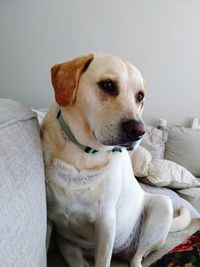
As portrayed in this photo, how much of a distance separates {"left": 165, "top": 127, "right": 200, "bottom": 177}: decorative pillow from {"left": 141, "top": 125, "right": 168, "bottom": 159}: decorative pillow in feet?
0.27

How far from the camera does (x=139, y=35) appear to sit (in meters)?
2.65

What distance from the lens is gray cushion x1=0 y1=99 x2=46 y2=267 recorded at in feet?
1.48

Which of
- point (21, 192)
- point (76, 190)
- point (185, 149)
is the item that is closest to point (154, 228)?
point (76, 190)

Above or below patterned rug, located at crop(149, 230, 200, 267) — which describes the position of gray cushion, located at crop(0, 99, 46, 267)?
above

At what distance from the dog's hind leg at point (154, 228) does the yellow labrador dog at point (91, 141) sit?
200 mm

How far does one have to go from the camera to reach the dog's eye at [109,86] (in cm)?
80

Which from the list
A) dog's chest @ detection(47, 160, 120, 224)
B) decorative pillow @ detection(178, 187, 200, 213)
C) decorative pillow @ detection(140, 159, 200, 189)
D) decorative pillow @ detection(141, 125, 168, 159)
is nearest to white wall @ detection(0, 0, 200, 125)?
decorative pillow @ detection(141, 125, 168, 159)

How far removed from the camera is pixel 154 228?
3.36ft

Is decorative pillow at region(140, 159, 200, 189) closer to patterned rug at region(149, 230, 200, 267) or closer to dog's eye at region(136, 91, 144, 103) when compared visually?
dog's eye at region(136, 91, 144, 103)

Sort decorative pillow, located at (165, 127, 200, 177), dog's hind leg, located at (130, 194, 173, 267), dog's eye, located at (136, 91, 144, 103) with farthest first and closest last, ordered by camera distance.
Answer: decorative pillow, located at (165, 127, 200, 177) < dog's hind leg, located at (130, 194, 173, 267) < dog's eye, located at (136, 91, 144, 103)

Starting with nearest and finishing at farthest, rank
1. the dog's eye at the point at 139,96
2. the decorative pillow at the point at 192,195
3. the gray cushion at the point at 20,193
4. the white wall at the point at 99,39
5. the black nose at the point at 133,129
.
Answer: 1. the gray cushion at the point at 20,193
2. the black nose at the point at 133,129
3. the dog's eye at the point at 139,96
4. the decorative pillow at the point at 192,195
5. the white wall at the point at 99,39

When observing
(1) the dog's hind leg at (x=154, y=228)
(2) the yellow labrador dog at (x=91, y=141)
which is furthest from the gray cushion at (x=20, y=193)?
(1) the dog's hind leg at (x=154, y=228)

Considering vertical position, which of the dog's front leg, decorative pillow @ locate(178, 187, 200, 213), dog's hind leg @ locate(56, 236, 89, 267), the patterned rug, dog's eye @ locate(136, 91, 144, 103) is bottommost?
decorative pillow @ locate(178, 187, 200, 213)

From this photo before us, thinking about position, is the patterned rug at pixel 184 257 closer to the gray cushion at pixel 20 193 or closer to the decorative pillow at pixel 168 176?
the gray cushion at pixel 20 193
